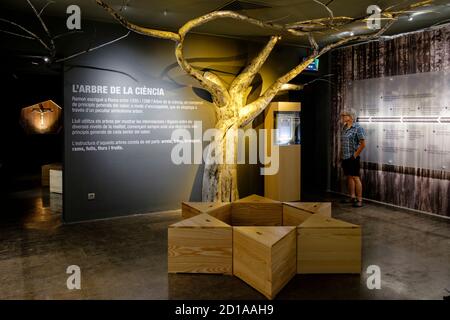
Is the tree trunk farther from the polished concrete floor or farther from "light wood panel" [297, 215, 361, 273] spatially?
"light wood panel" [297, 215, 361, 273]

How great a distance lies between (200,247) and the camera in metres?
3.79

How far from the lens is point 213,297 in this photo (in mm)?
3379

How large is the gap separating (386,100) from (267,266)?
500cm

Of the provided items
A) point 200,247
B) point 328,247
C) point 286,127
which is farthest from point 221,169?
point 328,247

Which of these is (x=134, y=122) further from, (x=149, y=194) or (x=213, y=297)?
(x=213, y=297)

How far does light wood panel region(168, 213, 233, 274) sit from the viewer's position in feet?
12.3

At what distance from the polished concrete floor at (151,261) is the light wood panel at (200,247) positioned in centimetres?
9

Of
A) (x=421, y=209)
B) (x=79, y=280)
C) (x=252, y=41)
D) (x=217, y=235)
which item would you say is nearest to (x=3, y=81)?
(x=252, y=41)

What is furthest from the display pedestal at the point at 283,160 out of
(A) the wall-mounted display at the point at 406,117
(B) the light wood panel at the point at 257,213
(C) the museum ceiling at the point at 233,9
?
(B) the light wood panel at the point at 257,213

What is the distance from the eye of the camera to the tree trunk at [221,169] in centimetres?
650

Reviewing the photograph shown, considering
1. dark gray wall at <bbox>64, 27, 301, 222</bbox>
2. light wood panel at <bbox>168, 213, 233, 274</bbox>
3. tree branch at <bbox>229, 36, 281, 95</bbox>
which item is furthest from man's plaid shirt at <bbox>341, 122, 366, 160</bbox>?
light wood panel at <bbox>168, 213, 233, 274</bbox>

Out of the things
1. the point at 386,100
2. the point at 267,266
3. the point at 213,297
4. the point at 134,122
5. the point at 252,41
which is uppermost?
the point at 252,41

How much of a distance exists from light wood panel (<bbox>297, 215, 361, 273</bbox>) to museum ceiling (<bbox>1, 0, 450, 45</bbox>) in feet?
10.2

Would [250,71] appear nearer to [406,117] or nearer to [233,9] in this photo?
[233,9]
